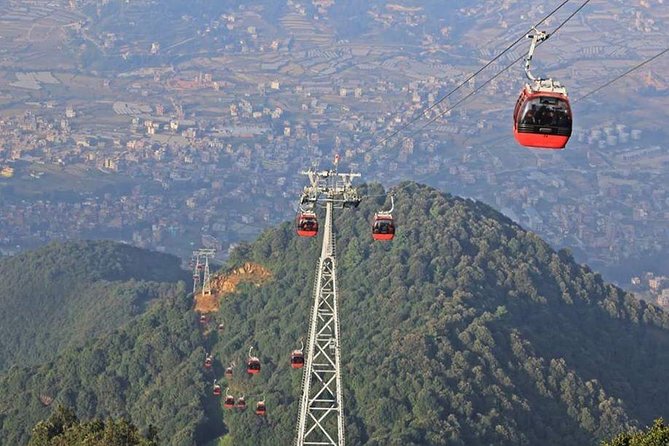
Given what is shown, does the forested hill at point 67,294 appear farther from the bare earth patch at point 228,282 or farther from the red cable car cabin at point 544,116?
the red cable car cabin at point 544,116

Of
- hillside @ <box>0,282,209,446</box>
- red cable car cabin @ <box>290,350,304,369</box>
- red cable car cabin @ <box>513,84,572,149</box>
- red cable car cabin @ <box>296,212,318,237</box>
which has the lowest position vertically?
hillside @ <box>0,282,209,446</box>

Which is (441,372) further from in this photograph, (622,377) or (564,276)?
(564,276)

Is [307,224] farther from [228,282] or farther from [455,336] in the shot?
[228,282]

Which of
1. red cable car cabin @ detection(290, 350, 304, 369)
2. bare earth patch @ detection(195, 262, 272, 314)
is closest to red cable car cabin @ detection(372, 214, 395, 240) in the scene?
red cable car cabin @ detection(290, 350, 304, 369)

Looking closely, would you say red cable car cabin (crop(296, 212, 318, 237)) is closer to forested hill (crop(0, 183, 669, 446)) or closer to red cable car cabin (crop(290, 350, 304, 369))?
red cable car cabin (crop(290, 350, 304, 369))

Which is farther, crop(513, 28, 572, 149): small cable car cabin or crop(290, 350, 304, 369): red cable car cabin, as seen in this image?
crop(290, 350, 304, 369): red cable car cabin

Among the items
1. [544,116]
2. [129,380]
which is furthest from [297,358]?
[129,380]

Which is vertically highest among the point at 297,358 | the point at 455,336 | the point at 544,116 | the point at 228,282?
the point at 544,116
